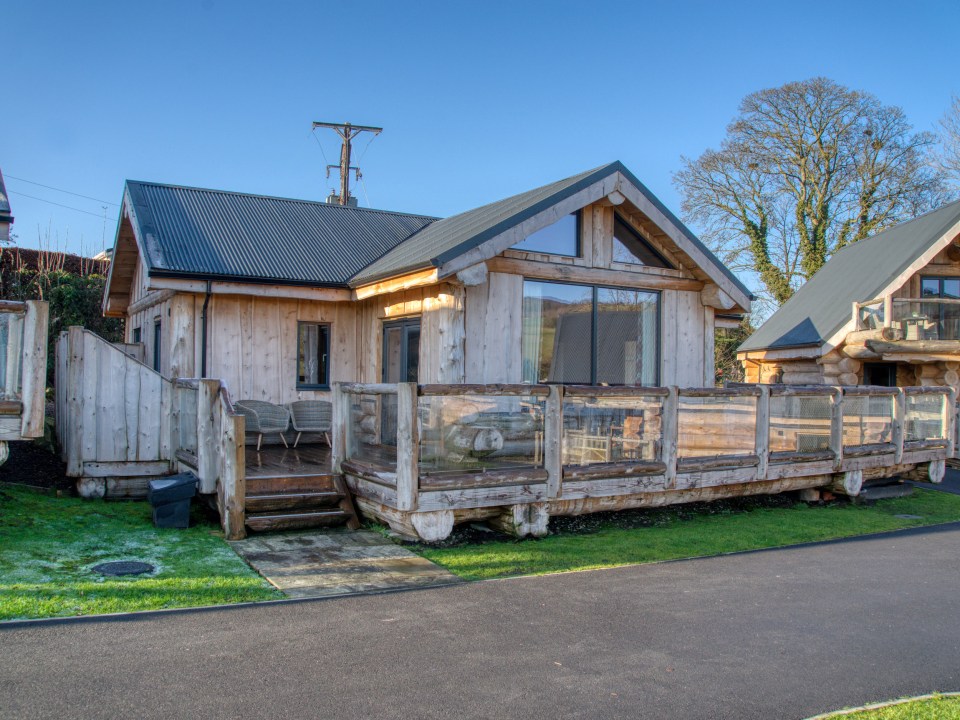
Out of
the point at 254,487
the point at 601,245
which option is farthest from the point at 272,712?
the point at 601,245

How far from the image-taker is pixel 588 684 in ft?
16.3

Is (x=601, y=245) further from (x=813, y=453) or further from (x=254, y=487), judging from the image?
(x=254, y=487)

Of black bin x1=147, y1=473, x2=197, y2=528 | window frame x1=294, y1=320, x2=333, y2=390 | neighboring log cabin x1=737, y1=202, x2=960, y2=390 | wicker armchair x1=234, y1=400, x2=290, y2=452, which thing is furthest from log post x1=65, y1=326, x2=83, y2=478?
neighboring log cabin x1=737, y1=202, x2=960, y2=390

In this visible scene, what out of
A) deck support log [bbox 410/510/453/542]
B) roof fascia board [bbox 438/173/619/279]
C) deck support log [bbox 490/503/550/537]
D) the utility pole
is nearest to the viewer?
deck support log [bbox 410/510/453/542]

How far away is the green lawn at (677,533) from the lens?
8.15 meters

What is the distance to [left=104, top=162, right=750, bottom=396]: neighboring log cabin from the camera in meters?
11.3

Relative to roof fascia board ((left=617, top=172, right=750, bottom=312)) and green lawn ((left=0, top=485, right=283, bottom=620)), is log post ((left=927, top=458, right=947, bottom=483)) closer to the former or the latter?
roof fascia board ((left=617, top=172, right=750, bottom=312))

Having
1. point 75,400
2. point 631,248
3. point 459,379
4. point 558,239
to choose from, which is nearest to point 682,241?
point 631,248

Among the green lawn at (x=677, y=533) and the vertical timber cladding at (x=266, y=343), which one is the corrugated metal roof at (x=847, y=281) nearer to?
the green lawn at (x=677, y=533)

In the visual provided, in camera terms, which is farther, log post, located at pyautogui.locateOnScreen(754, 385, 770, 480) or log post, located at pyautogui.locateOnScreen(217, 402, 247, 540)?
log post, located at pyautogui.locateOnScreen(754, 385, 770, 480)

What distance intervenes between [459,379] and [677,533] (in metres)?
3.59

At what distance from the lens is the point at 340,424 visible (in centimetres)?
980

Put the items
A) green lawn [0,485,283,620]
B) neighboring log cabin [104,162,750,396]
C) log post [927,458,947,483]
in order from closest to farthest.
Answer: green lawn [0,485,283,620], neighboring log cabin [104,162,750,396], log post [927,458,947,483]

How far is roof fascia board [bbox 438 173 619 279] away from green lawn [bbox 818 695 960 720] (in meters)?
7.10
